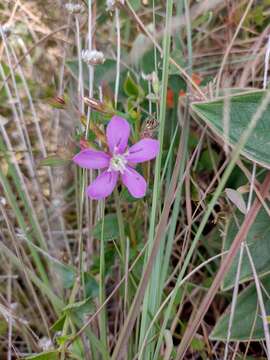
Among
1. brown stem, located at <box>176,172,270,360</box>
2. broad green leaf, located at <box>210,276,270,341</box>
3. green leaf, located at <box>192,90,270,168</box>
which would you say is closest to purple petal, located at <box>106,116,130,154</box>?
green leaf, located at <box>192,90,270,168</box>

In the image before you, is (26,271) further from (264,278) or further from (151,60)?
(151,60)

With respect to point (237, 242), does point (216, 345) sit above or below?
below

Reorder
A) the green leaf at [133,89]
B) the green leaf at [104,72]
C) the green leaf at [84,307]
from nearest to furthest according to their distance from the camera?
the green leaf at [84,307]
the green leaf at [133,89]
the green leaf at [104,72]

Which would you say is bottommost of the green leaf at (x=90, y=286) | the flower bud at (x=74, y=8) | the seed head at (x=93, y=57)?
the green leaf at (x=90, y=286)

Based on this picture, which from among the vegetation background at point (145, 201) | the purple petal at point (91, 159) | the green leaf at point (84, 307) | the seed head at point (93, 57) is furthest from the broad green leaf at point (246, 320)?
the seed head at point (93, 57)

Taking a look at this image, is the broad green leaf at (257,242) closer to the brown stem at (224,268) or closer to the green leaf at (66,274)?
the brown stem at (224,268)

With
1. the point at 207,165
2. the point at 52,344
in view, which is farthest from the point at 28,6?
the point at 52,344

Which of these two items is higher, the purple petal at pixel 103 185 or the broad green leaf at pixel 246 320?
the purple petal at pixel 103 185
